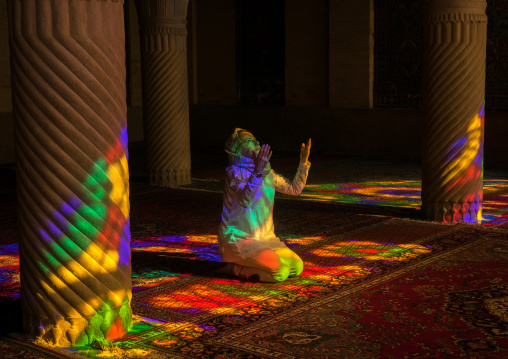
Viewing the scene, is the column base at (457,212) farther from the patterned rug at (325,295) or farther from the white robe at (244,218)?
the white robe at (244,218)

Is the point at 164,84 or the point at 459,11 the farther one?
the point at 164,84

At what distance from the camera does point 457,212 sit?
22.9ft

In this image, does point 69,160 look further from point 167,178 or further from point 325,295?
point 167,178

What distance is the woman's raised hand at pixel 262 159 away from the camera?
186 inches

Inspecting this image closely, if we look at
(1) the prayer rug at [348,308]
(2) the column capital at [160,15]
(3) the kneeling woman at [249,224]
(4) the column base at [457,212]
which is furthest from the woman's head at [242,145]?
(2) the column capital at [160,15]

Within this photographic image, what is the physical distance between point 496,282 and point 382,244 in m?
1.36

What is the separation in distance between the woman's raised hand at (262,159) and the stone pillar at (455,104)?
2.75 m

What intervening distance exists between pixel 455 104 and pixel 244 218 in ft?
9.10

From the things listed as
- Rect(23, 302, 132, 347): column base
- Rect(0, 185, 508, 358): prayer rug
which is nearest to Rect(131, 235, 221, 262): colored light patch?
Rect(0, 185, 508, 358): prayer rug

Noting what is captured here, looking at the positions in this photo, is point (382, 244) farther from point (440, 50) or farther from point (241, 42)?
point (241, 42)

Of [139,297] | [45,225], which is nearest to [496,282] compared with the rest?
Result: [139,297]

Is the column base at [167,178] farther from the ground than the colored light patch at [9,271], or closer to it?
farther from the ground

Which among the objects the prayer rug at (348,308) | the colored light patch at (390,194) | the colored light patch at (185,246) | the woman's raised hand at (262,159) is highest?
the woman's raised hand at (262,159)

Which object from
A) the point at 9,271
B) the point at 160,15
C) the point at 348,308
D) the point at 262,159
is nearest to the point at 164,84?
the point at 160,15
